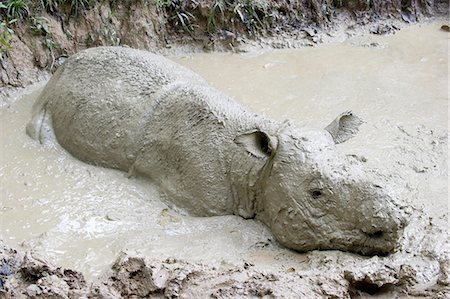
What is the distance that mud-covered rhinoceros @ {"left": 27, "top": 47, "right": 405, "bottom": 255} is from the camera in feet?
12.0

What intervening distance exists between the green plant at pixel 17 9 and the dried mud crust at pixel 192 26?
0.07 metres

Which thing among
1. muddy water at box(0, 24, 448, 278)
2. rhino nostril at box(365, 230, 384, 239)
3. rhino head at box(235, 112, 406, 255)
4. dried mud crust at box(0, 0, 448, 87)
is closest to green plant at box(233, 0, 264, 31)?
dried mud crust at box(0, 0, 448, 87)

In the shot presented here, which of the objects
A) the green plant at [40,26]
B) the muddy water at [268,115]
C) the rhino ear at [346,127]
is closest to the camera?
the muddy water at [268,115]

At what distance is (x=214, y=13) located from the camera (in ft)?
24.7

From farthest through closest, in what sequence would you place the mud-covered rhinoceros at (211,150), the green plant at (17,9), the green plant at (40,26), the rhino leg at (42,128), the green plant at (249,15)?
the green plant at (249,15)
the green plant at (40,26)
the green plant at (17,9)
the rhino leg at (42,128)
the mud-covered rhinoceros at (211,150)

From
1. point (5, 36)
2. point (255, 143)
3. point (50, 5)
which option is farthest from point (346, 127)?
point (50, 5)

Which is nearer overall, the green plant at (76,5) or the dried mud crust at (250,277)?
the dried mud crust at (250,277)

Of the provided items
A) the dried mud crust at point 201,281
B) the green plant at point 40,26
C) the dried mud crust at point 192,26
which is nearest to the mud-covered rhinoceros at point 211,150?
the dried mud crust at point 201,281

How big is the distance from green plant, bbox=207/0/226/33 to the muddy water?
0.42 meters

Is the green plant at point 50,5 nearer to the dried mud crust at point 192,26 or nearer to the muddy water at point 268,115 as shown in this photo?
the dried mud crust at point 192,26

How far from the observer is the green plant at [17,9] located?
6.29 meters

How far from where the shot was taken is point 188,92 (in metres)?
Result: 4.55

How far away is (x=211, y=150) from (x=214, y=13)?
3.75 meters

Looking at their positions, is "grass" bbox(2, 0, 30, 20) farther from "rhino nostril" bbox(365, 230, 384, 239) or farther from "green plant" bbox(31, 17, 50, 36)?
"rhino nostril" bbox(365, 230, 384, 239)
